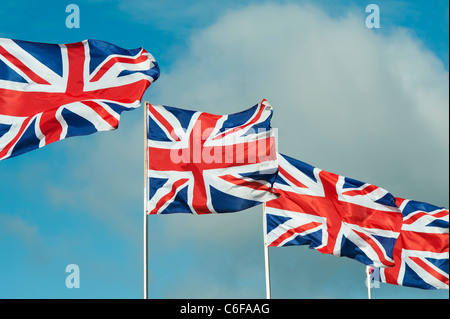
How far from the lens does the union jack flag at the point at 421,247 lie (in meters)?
39.4

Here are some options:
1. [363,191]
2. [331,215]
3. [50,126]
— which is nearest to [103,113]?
[50,126]

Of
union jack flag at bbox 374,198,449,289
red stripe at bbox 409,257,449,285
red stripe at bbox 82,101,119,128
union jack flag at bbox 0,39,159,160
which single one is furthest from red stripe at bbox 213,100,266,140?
red stripe at bbox 409,257,449,285

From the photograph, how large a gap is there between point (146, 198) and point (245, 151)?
14.0 feet

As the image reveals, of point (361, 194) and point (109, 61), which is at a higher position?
point (109, 61)

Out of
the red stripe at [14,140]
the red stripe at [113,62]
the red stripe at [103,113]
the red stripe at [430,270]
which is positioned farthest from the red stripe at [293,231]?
the red stripe at [14,140]

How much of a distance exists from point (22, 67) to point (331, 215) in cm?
1407

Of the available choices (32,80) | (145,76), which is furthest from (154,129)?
(32,80)

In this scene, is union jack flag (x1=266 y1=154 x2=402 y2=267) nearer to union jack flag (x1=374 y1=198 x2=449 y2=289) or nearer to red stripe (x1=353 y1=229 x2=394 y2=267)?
red stripe (x1=353 y1=229 x2=394 y2=267)

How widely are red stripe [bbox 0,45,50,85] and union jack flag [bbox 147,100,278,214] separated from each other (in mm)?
4504

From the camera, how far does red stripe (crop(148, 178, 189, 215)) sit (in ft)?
91.7

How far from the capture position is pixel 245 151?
97.9ft

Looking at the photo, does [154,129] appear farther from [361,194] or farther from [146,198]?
[361,194]

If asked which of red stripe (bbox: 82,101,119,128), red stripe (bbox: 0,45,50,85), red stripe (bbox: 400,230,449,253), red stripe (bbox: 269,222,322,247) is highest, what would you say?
red stripe (bbox: 0,45,50,85)

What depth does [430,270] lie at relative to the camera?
39.7 meters
